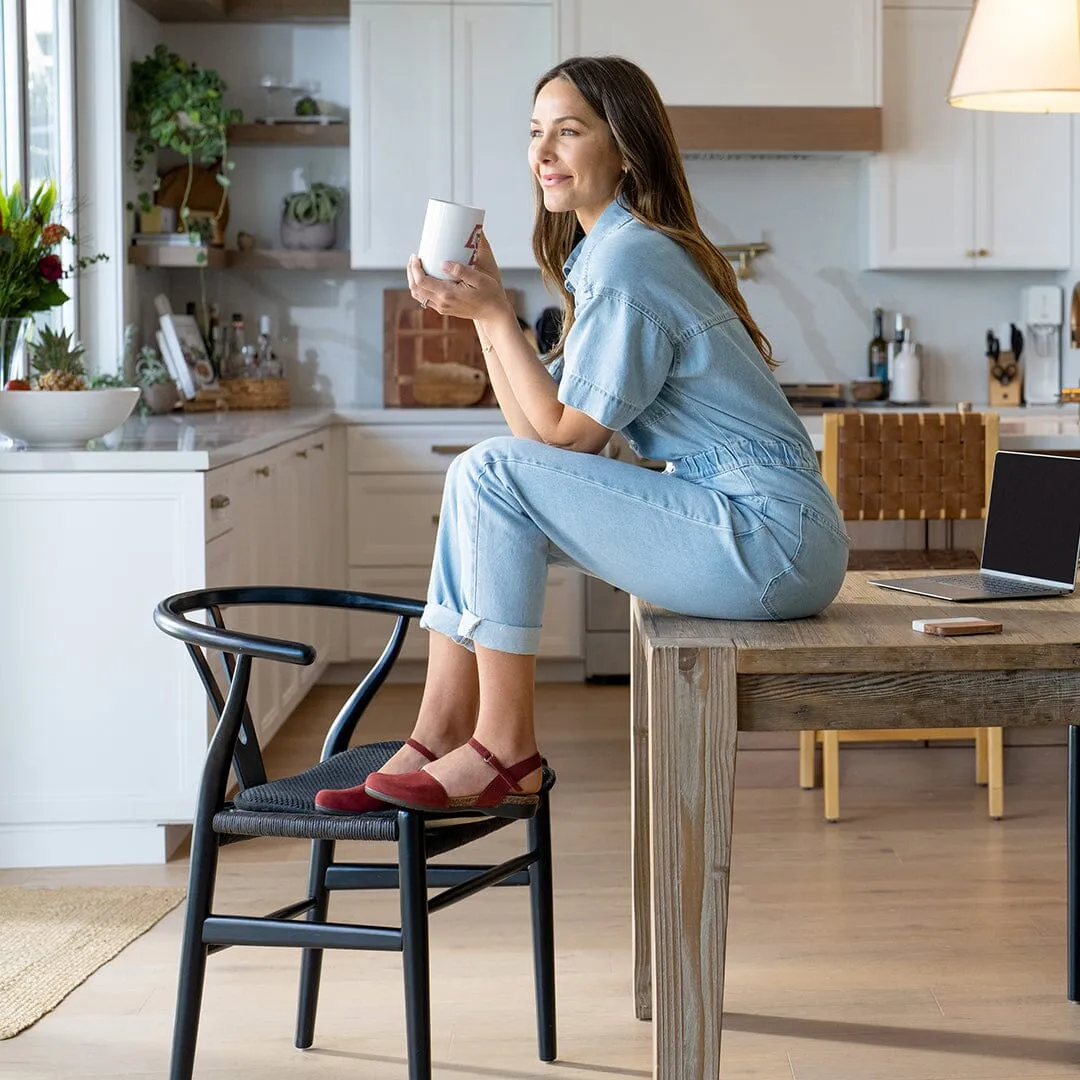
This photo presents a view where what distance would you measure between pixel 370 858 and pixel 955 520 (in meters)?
1.54

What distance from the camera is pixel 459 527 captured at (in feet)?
5.49

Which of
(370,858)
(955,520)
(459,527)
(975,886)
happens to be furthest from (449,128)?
(459,527)

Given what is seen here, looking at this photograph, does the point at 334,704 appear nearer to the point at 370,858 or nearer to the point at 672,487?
the point at 370,858

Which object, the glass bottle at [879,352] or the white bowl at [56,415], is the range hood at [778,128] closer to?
the glass bottle at [879,352]

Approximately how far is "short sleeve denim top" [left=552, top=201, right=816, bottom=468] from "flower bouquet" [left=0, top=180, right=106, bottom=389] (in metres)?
1.66

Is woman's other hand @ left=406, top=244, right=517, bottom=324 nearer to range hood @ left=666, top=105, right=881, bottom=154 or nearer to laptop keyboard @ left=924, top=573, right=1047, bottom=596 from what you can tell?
laptop keyboard @ left=924, top=573, right=1047, bottom=596

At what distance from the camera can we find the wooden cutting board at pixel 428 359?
16.7ft

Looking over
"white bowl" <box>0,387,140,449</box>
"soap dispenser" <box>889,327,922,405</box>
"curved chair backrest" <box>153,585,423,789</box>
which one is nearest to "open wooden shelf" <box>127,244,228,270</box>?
"white bowl" <box>0,387,140,449</box>

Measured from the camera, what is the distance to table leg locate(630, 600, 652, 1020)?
2113 mm

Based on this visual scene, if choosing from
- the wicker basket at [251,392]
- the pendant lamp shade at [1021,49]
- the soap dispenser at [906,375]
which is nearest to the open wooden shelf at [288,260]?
the wicker basket at [251,392]

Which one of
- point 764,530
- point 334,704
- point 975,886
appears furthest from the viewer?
point 334,704

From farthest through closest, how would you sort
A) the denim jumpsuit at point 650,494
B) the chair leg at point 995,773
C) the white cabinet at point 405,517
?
the white cabinet at point 405,517, the chair leg at point 995,773, the denim jumpsuit at point 650,494

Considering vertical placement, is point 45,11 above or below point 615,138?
above

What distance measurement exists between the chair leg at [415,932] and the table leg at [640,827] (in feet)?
1.48
